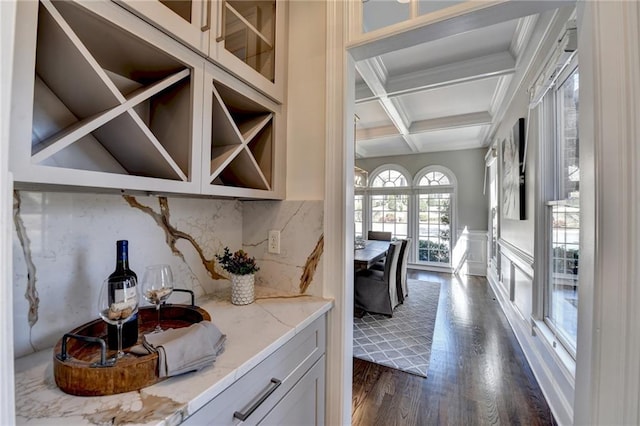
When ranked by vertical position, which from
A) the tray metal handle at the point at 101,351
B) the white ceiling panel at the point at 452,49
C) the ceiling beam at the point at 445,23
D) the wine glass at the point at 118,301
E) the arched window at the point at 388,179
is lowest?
the tray metal handle at the point at 101,351

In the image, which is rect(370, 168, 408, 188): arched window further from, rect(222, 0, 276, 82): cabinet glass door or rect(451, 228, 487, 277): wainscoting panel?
rect(222, 0, 276, 82): cabinet glass door

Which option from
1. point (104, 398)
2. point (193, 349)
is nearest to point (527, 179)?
point (193, 349)

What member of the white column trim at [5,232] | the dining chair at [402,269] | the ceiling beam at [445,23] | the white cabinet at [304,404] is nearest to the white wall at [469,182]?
the dining chair at [402,269]

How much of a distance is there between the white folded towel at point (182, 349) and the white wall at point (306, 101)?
0.76m

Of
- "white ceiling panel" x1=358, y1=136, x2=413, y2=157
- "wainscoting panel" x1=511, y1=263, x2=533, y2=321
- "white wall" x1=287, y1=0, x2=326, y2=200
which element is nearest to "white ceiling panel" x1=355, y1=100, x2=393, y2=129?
"white ceiling panel" x1=358, y1=136, x2=413, y2=157

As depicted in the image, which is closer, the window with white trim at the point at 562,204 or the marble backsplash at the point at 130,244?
the marble backsplash at the point at 130,244

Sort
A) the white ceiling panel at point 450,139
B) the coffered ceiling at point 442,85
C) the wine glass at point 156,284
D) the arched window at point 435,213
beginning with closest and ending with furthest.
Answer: the wine glass at point 156,284 < the coffered ceiling at point 442,85 < the white ceiling panel at point 450,139 < the arched window at point 435,213

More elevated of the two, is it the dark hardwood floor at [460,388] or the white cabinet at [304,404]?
the white cabinet at [304,404]

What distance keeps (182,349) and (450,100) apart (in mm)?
4147

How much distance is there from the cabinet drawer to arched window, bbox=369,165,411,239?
551 centimetres

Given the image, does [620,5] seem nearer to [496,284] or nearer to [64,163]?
[64,163]

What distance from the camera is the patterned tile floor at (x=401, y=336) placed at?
2.32m

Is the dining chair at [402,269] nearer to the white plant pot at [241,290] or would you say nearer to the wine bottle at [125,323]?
the white plant pot at [241,290]

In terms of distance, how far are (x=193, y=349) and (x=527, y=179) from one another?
9.91 feet
